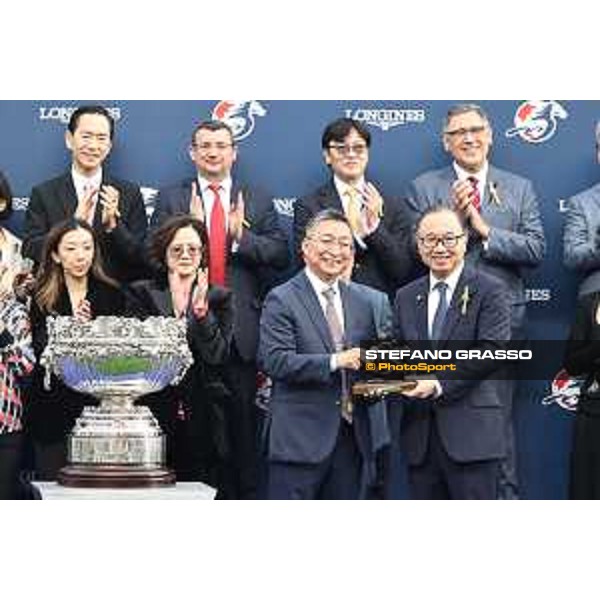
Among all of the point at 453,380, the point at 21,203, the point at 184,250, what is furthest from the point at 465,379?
the point at 21,203

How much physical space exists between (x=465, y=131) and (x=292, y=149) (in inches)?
23.5

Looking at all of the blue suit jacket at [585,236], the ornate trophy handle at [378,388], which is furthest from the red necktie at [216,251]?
the blue suit jacket at [585,236]

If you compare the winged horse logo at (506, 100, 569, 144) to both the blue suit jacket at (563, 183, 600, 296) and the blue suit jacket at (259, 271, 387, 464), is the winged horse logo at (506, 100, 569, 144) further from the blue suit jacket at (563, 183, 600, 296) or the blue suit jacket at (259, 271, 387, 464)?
the blue suit jacket at (259, 271, 387, 464)

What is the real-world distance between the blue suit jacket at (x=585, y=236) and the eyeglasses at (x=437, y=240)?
392 mm

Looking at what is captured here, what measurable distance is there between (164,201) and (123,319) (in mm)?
446

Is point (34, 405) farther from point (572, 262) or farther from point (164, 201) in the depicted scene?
point (572, 262)

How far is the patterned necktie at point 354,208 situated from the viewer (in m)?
5.46

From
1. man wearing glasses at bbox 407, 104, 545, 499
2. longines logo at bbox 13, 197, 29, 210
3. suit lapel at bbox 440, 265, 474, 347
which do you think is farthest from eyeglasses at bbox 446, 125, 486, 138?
longines logo at bbox 13, 197, 29, 210

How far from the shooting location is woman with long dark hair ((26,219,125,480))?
5414 millimetres

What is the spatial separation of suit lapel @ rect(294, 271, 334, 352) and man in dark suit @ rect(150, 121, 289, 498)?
0.28ft

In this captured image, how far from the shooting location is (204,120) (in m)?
5.46

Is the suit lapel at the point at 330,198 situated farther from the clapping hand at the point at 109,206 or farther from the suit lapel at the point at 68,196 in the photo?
the suit lapel at the point at 68,196

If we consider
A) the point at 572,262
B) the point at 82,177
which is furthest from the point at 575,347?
the point at 82,177

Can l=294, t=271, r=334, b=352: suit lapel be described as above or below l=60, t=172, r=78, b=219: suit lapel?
below
